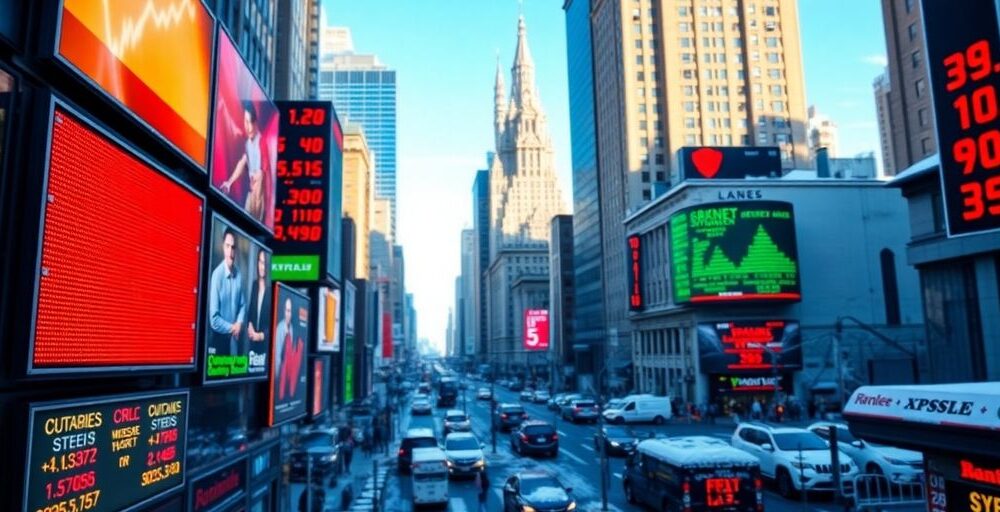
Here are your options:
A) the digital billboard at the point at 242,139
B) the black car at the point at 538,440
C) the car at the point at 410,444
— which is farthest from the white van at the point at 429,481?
the black car at the point at 538,440

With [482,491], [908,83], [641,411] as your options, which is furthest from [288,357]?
[908,83]

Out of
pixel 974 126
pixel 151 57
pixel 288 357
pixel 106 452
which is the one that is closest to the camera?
pixel 106 452

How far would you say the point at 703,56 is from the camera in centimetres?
9688

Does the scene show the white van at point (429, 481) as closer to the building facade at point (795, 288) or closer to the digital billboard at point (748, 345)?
the building facade at point (795, 288)

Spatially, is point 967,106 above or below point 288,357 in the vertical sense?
above

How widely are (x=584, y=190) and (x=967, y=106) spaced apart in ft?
356

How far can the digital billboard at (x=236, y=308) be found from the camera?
12.7 m

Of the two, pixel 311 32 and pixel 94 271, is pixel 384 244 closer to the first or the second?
pixel 311 32

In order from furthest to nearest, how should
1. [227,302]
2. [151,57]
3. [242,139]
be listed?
1. [242,139]
2. [227,302]
3. [151,57]

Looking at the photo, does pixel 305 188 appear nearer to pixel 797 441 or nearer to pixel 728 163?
pixel 797 441

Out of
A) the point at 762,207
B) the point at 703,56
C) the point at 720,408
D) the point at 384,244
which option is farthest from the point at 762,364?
the point at 384,244

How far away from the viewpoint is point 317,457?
3005 centimetres

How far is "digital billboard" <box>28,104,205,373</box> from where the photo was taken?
7051mm

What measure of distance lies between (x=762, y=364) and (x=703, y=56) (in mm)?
52041
